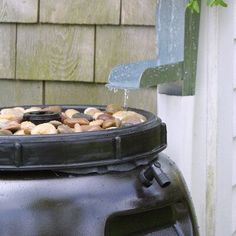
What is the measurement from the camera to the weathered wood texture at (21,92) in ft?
7.17

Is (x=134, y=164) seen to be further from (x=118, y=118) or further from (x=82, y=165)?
(x=118, y=118)

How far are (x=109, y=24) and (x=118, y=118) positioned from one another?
0.63 meters

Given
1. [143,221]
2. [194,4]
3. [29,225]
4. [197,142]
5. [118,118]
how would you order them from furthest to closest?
[197,142]
[194,4]
[118,118]
[143,221]
[29,225]

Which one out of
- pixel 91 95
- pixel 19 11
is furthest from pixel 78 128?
pixel 19 11

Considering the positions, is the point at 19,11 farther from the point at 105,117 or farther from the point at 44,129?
the point at 44,129

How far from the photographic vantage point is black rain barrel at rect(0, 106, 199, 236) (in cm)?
122

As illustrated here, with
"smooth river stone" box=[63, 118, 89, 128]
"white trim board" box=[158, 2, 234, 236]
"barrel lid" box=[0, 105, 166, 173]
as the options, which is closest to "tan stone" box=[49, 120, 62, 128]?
"smooth river stone" box=[63, 118, 89, 128]

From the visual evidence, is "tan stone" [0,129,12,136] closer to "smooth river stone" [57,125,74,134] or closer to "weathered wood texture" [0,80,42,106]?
"smooth river stone" [57,125,74,134]

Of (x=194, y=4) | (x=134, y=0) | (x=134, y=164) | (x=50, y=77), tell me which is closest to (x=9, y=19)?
(x=50, y=77)

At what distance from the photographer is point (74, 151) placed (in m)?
1.27

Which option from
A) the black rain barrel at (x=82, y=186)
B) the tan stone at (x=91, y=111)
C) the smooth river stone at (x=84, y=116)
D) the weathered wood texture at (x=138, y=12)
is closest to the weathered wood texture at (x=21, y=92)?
the weathered wood texture at (x=138, y=12)

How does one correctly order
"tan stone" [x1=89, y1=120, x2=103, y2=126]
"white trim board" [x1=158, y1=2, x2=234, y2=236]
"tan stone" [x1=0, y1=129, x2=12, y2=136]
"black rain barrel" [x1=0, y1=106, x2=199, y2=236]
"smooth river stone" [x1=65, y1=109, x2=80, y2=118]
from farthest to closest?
"white trim board" [x1=158, y1=2, x2=234, y2=236]
"smooth river stone" [x1=65, y1=109, x2=80, y2=118]
"tan stone" [x1=89, y1=120, x2=103, y2=126]
"tan stone" [x1=0, y1=129, x2=12, y2=136]
"black rain barrel" [x1=0, y1=106, x2=199, y2=236]

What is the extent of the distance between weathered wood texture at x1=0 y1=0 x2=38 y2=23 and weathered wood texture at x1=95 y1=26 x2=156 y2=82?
8.8 inches

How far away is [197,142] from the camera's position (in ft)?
6.82
